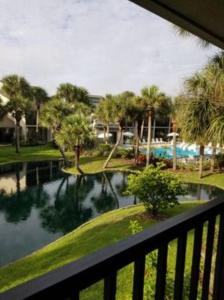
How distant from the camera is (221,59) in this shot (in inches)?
345

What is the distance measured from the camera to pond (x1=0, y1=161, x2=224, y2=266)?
910 cm

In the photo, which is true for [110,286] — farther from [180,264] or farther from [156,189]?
[156,189]

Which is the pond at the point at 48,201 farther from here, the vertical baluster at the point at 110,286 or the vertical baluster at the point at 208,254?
the vertical baluster at the point at 110,286

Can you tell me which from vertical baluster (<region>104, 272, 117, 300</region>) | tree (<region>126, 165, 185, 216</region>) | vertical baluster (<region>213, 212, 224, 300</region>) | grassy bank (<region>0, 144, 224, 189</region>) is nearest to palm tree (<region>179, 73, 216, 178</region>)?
grassy bank (<region>0, 144, 224, 189</region>)

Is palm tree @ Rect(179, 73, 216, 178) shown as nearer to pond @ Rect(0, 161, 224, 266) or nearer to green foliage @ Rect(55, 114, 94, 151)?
pond @ Rect(0, 161, 224, 266)

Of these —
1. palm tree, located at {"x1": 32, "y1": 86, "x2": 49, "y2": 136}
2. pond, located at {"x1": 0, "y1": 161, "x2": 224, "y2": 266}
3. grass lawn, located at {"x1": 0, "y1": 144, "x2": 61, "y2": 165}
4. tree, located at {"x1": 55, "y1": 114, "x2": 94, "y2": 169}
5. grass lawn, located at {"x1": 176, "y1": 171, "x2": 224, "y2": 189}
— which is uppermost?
palm tree, located at {"x1": 32, "y1": 86, "x2": 49, "y2": 136}

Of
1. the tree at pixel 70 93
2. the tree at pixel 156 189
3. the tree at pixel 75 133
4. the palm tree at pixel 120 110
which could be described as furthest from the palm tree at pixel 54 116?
the tree at pixel 156 189

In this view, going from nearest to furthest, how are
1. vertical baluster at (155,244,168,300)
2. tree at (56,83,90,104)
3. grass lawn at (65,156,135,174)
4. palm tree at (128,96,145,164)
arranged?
vertical baluster at (155,244,168,300) → grass lawn at (65,156,135,174) → palm tree at (128,96,145,164) → tree at (56,83,90,104)

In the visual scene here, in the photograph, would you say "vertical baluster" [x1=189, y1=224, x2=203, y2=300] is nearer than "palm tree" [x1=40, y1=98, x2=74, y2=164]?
Yes

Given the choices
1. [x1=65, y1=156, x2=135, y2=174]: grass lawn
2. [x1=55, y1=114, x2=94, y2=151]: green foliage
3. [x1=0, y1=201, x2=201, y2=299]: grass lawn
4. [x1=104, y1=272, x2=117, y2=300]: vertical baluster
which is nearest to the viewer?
[x1=104, y1=272, x2=117, y2=300]: vertical baluster

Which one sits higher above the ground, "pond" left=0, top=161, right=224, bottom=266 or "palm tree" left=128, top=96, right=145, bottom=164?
"palm tree" left=128, top=96, right=145, bottom=164

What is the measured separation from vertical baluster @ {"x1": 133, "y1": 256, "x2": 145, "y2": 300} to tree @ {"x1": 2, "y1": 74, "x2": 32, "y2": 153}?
26644mm

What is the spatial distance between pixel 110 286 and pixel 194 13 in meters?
1.23

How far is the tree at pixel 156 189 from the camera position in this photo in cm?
918
